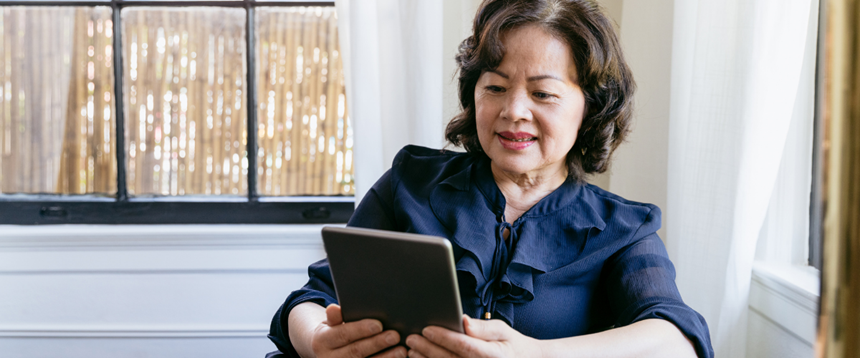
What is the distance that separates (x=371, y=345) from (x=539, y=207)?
0.44 m

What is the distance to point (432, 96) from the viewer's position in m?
1.47

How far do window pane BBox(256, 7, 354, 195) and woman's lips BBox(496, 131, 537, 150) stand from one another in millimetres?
858

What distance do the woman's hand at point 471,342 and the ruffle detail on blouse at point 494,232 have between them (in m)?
0.16

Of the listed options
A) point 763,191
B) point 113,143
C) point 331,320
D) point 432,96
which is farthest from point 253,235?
point 763,191

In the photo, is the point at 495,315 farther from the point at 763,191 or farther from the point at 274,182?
the point at 274,182

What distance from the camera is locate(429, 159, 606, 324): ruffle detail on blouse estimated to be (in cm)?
97

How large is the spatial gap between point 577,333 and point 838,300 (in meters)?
0.90

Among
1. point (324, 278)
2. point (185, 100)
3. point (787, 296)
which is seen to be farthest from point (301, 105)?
point (787, 296)

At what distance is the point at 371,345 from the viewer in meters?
0.80

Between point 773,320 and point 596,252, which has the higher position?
point 596,252

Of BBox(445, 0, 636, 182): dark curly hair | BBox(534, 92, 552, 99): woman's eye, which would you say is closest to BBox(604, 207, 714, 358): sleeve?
BBox(445, 0, 636, 182): dark curly hair

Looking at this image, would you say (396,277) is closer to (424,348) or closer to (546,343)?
(424,348)

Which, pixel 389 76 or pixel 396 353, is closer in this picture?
pixel 396 353

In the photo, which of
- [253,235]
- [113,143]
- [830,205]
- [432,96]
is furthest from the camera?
[113,143]
